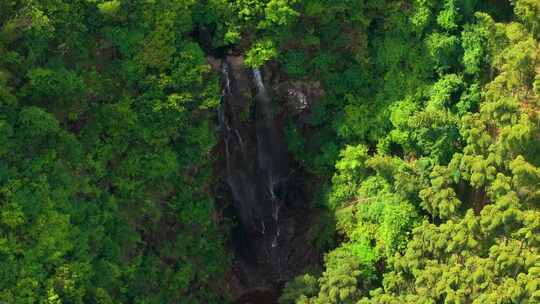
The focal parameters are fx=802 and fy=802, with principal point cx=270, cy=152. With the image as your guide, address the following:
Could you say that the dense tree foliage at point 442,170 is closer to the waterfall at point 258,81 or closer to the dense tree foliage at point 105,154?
the waterfall at point 258,81

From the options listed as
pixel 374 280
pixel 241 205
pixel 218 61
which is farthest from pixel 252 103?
pixel 374 280

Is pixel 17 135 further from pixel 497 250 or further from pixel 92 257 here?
pixel 497 250

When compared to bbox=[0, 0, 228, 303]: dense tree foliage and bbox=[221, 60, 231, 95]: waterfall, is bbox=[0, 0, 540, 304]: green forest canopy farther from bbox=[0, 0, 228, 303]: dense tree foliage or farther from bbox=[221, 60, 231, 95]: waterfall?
bbox=[221, 60, 231, 95]: waterfall

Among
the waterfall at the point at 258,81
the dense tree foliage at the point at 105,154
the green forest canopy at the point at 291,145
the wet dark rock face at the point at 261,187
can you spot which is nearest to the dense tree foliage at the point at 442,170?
the green forest canopy at the point at 291,145

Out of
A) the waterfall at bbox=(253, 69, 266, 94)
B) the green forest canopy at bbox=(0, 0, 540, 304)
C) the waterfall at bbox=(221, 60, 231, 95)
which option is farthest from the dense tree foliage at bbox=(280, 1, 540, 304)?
the waterfall at bbox=(221, 60, 231, 95)

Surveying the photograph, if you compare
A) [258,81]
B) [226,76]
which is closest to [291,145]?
[258,81]
